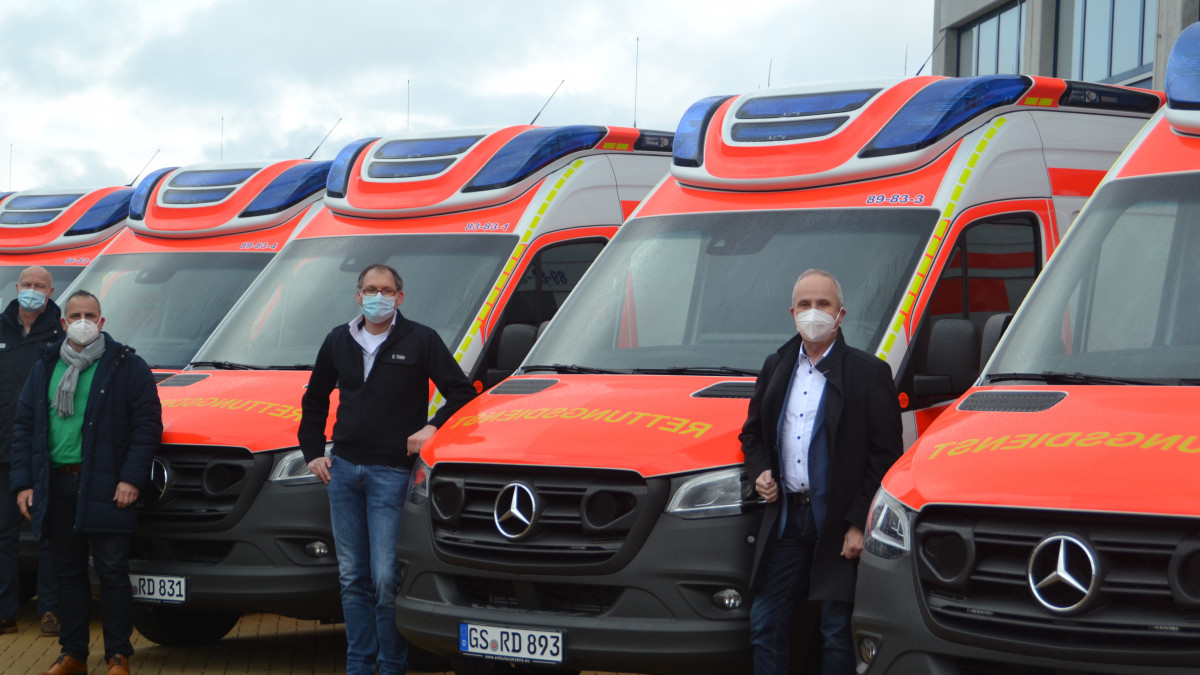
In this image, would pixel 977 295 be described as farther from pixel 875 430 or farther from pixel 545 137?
pixel 545 137

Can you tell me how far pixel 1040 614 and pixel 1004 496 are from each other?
0.36m

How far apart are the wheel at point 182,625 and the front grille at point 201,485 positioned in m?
0.99

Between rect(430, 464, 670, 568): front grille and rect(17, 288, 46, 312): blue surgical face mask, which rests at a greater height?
rect(17, 288, 46, 312): blue surgical face mask

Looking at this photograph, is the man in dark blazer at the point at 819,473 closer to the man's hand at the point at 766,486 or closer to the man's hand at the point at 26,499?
the man's hand at the point at 766,486

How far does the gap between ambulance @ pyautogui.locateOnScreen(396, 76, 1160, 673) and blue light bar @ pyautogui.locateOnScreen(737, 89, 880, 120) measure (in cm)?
1

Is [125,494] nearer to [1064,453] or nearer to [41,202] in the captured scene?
[1064,453]

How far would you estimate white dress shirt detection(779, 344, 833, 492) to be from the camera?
6.21m

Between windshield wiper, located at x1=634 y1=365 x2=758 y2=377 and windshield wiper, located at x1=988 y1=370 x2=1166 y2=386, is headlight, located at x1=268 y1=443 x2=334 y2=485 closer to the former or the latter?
windshield wiper, located at x1=634 y1=365 x2=758 y2=377

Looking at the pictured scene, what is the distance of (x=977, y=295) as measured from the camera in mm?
7312

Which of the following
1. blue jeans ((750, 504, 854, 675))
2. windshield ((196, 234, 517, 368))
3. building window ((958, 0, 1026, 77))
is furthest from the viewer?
building window ((958, 0, 1026, 77))

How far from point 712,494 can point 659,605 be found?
A: 18.0 inches

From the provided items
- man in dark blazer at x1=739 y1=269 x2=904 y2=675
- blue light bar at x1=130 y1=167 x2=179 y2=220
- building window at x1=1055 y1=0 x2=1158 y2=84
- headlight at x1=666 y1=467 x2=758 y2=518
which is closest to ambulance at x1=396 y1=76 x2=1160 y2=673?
headlight at x1=666 y1=467 x2=758 y2=518

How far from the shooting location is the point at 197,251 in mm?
11234

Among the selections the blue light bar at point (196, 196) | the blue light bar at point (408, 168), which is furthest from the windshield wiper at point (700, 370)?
the blue light bar at point (196, 196)
